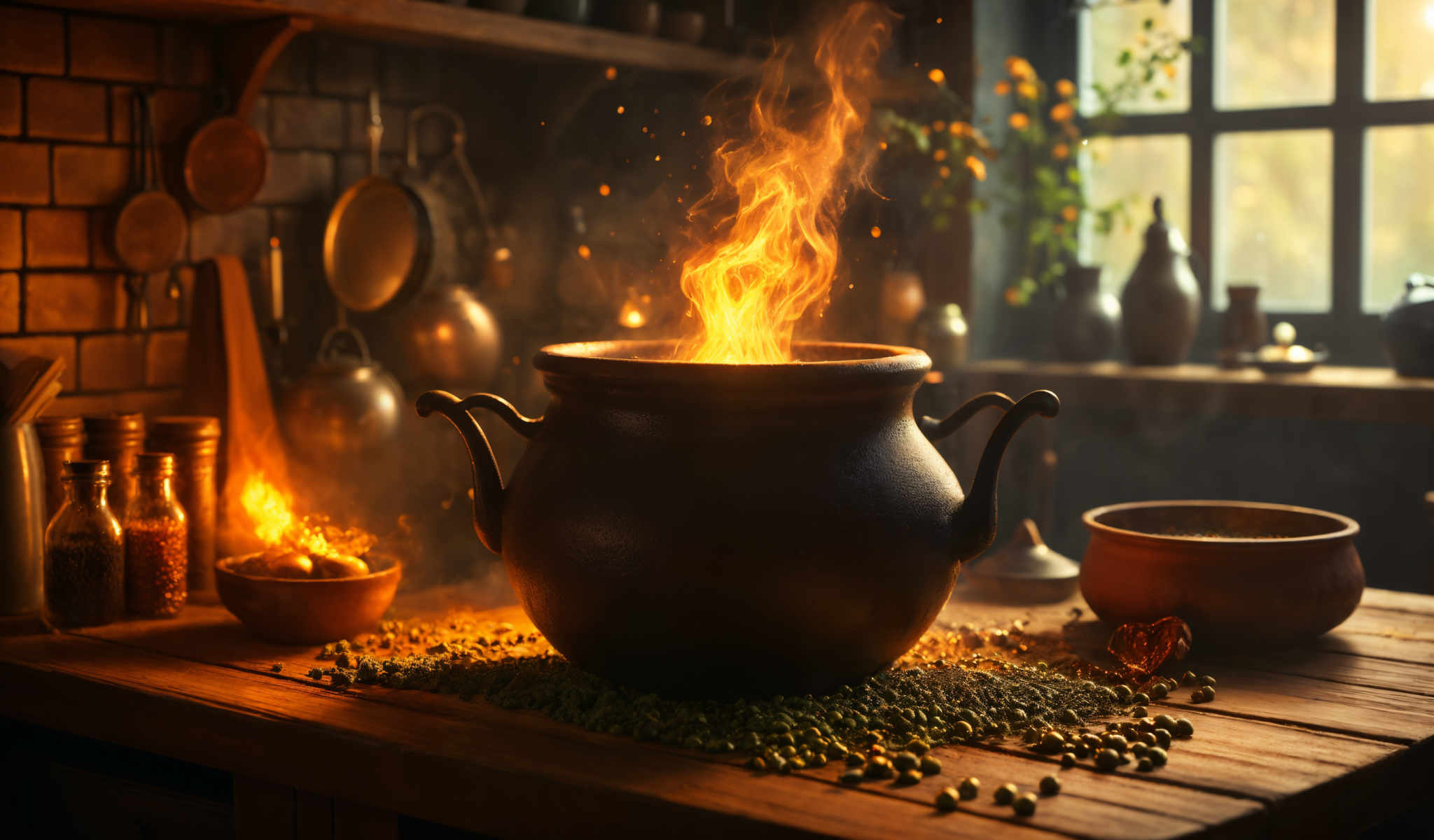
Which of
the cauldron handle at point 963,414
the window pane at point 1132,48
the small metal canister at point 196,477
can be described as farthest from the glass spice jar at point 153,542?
the window pane at point 1132,48

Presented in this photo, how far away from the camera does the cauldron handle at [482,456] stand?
4.73 feet

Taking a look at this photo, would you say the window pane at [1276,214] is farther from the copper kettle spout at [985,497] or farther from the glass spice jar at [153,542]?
the glass spice jar at [153,542]

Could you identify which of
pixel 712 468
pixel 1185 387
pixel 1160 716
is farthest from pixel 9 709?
pixel 1185 387

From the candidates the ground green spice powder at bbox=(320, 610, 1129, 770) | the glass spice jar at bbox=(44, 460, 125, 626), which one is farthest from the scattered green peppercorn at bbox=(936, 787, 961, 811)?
the glass spice jar at bbox=(44, 460, 125, 626)

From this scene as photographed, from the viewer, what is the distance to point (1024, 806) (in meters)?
1.10

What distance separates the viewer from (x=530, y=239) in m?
3.06

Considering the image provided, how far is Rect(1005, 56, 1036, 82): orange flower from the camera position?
3273 millimetres

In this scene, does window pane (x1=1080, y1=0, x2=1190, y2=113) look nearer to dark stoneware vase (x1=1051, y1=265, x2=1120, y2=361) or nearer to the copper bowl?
dark stoneware vase (x1=1051, y1=265, x2=1120, y2=361)

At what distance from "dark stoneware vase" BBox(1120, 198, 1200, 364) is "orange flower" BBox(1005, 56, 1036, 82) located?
0.45 metres

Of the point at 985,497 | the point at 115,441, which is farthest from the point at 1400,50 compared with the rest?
the point at 115,441

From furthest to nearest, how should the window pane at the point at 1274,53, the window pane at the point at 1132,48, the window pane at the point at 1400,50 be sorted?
the window pane at the point at 1132,48, the window pane at the point at 1274,53, the window pane at the point at 1400,50

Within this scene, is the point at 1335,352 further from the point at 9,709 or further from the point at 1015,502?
the point at 9,709

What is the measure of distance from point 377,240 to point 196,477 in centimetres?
82

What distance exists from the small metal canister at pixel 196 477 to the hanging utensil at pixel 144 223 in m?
0.39
